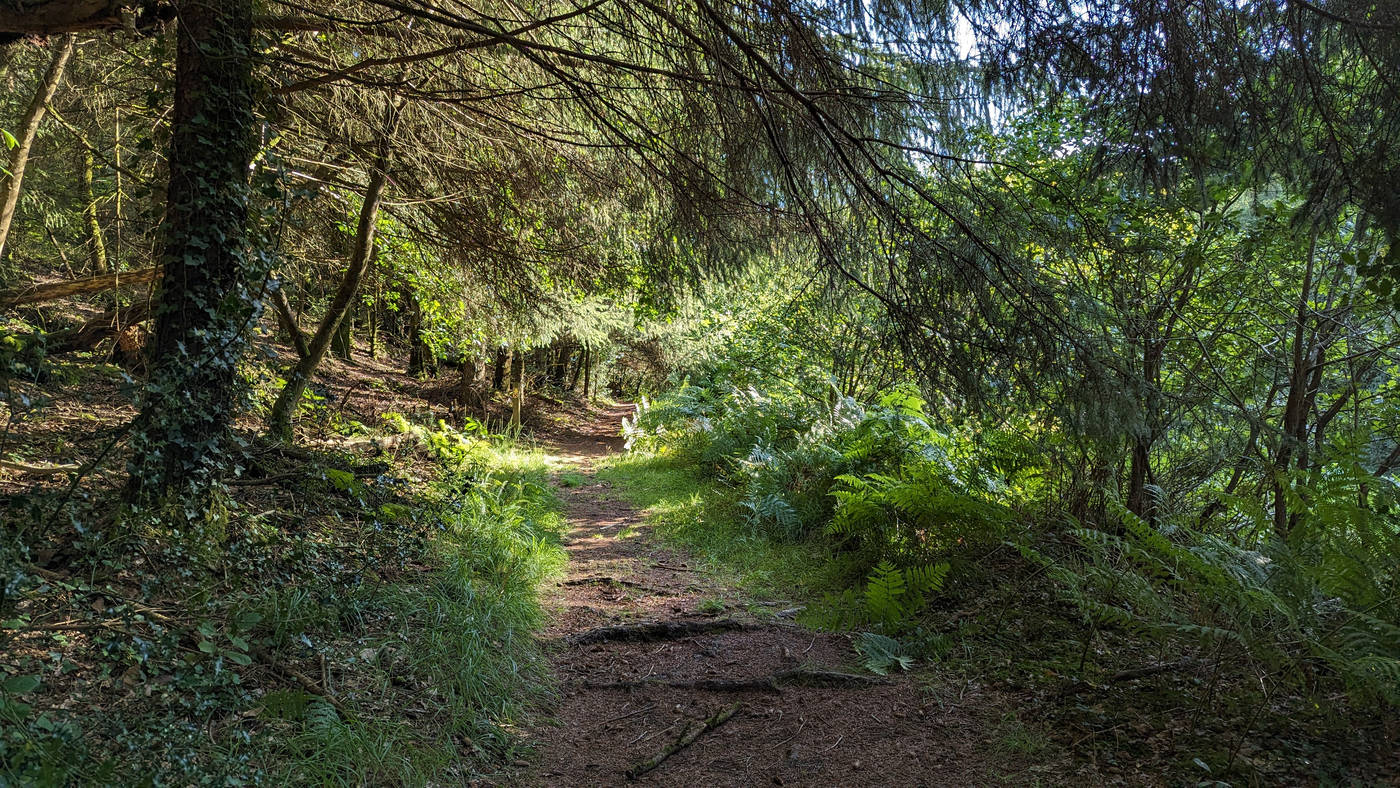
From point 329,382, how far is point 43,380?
9672 millimetres

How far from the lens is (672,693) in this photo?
4223mm

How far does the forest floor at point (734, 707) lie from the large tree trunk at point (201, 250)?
252cm

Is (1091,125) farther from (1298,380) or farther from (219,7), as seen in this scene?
(219,7)

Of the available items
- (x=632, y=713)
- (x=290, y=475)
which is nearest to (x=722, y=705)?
(x=632, y=713)

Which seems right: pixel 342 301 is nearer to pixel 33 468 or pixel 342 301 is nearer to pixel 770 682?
pixel 33 468

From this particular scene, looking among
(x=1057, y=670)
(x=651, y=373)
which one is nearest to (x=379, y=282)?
(x=1057, y=670)

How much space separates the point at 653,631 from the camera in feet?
16.4

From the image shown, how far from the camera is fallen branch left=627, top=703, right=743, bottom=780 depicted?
3.43 m

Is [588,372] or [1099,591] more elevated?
[588,372]

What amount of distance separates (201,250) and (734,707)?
3.97 meters

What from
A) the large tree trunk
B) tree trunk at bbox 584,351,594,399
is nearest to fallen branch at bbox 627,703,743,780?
the large tree trunk

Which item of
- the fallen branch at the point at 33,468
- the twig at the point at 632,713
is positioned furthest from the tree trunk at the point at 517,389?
the twig at the point at 632,713

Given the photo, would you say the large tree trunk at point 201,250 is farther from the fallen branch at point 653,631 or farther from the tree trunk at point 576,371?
the tree trunk at point 576,371

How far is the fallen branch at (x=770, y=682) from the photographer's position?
4090mm
